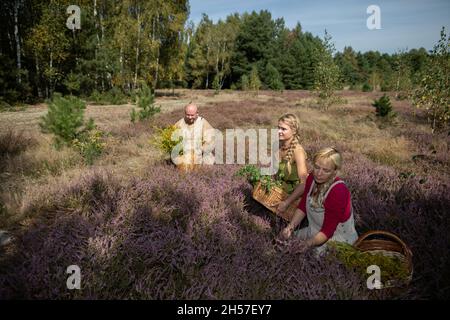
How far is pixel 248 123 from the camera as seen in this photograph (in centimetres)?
1227

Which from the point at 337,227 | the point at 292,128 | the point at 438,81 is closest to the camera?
the point at 337,227

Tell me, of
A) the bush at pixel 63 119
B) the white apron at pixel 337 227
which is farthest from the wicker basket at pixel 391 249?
the bush at pixel 63 119

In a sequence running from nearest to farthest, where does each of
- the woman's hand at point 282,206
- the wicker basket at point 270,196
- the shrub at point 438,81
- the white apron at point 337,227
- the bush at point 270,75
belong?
1. the white apron at point 337,227
2. the woman's hand at point 282,206
3. the wicker basket at point 270,196
4. the shrub at point 438,81
5. the bush at point 270,75

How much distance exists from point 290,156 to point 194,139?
2.22m

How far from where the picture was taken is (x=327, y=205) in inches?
102

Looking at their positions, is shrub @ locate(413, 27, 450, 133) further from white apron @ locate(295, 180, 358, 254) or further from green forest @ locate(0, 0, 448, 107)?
white apron @ locate(295, 180, 358, 254)

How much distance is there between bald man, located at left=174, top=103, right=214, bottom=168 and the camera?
17.0 feet

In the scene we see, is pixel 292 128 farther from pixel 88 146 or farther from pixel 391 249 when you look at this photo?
pixel 88 146

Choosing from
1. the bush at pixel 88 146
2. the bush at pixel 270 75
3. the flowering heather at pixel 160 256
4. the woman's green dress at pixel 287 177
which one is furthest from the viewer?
the bush at pixel 270 75

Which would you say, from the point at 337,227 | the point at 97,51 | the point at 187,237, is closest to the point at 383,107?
the point at 337,227

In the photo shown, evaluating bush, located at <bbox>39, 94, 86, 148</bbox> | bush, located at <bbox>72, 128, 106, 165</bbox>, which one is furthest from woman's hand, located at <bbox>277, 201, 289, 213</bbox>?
bush, located at <bbox>39, 94, 86, 148</bbox>

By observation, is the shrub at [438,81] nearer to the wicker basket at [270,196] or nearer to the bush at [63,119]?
the wicker basket at [270,196]

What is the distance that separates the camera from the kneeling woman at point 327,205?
257 centimetres

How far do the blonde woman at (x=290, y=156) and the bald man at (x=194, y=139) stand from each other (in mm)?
1983
